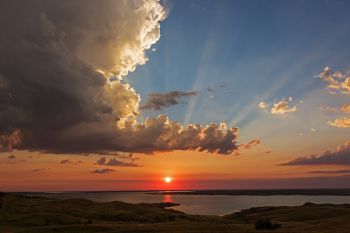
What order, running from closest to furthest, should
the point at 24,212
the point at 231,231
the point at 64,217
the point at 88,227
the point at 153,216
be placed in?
the point at 231,231
the point at 88,227
the point at 64,217
the point at 24,212
the point at 153,216

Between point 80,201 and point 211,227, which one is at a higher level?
point 80,201

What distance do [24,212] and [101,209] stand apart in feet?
70.4

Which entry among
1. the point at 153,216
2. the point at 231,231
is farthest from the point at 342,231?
the point at 153,216

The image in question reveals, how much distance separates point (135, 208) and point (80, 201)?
53.6ft

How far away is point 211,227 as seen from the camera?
6328 cm

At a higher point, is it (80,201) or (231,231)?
(80,201)

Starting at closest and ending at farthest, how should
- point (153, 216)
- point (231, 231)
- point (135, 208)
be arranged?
point (231, 231) < point (153, 216) < point (135, 208)

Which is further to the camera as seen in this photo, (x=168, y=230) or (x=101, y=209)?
(x=101, y=209)

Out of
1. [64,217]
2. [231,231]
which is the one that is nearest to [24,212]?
[64,217]

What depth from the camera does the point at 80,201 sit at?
121m

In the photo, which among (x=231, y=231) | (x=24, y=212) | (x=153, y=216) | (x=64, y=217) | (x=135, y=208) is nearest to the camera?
(x=231, y=231)

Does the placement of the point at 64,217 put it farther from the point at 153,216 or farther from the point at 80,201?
the point at 80,201

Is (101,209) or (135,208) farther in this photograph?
(135,208)

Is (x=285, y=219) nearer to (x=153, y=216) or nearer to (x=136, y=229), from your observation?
(x=153, y=216)
